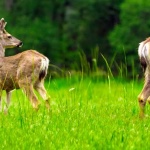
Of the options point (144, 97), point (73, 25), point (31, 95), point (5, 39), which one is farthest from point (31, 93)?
point (73, 25)

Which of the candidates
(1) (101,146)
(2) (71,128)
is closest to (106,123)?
(2) (71,128)

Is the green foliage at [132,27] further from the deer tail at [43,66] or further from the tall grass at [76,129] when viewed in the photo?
the tall grass at [76,129]

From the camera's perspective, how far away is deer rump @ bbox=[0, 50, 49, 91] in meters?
11.7

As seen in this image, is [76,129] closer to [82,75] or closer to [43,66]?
[82,75]

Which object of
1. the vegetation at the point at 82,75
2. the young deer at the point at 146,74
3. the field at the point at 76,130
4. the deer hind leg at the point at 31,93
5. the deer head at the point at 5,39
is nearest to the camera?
the field at the point at 76,130

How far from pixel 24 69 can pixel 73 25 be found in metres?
42.1

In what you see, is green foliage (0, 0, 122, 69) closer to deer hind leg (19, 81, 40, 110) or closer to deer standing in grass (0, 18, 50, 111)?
deer standing in grass (0, 18, 50, 111)

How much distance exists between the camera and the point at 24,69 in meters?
11.8

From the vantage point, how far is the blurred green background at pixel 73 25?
45594mm

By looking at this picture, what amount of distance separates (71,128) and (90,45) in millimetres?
43564

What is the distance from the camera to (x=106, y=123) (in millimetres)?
9602

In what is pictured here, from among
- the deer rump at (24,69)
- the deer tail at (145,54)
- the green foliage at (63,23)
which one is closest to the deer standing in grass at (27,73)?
the deer rump at (24,69)

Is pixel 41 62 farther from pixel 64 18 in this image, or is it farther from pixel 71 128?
pixel 64 18

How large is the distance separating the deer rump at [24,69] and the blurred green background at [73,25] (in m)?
32.4
